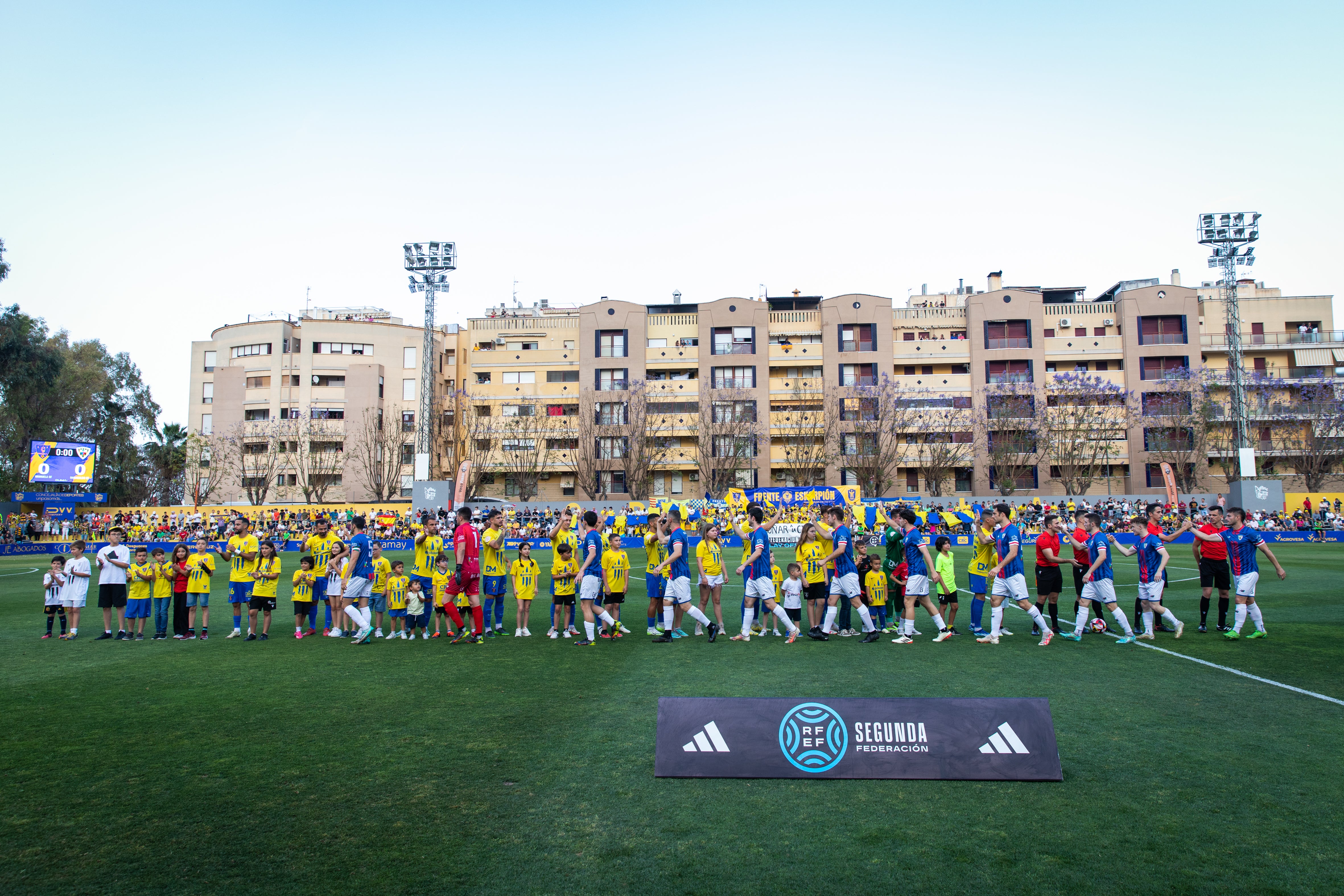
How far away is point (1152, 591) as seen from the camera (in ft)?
38.7

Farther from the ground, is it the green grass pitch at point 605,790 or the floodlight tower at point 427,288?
the floodlight tower at point 427,288

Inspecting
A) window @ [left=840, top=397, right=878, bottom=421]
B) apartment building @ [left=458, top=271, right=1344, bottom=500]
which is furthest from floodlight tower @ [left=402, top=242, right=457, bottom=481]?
window @ [left=840, top=397, right=878, bottom=421]

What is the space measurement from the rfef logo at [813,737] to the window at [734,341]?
55993mm

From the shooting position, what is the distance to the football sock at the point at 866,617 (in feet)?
39.1

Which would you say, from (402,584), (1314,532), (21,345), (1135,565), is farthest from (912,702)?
(21,345)

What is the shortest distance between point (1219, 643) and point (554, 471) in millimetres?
52292

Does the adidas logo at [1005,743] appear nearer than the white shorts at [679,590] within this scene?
Yes

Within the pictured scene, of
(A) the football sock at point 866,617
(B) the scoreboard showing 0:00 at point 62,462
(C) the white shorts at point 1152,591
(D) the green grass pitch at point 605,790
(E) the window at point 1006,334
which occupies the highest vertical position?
(E) the window at point 1006,334

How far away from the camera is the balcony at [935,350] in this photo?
60.3m

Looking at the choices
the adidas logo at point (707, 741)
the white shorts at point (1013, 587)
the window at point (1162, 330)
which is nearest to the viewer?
the adidas logo at point (707, 741)

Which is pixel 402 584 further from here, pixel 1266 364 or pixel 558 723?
pixel 1266 364

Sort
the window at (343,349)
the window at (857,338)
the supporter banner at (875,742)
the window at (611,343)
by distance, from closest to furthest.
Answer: the supporter banner at (875,742)
the window at (857,338)
the window at (611,343)
the window at (343,349)

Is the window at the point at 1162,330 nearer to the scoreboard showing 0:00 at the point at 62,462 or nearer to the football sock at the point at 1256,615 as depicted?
the football sock at the point at 1256,615

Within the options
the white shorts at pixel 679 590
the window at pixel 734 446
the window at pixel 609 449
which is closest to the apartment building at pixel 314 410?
the window at pixel 609 449
